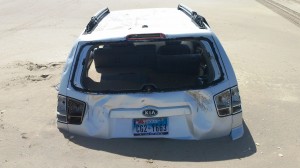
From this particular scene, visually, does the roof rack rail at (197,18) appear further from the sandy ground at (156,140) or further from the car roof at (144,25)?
the sandy ground at (156,140)

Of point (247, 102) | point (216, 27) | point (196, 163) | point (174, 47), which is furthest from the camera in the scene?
point (216, 27)

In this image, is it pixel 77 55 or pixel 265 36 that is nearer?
pixel 77 55

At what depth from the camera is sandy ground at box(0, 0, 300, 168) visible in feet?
16.3

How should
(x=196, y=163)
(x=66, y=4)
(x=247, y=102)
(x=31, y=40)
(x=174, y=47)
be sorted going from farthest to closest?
1. (x=66, y=4)
2. (x=31, y=40)
3. (x=247, y=102)
4. (x=174, y=47)
5. (x=196, y=163)

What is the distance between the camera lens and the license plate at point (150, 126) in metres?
5.00

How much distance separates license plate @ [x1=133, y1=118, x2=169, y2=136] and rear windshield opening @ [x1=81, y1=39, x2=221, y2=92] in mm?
592

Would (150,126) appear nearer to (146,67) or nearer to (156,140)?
(156,140)

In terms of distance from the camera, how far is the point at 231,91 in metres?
4.88

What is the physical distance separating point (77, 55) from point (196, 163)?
1969 mm

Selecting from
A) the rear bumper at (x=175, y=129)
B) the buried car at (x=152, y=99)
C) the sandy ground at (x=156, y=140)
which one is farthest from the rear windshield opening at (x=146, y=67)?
the sandy ground at (x=156, y=140)

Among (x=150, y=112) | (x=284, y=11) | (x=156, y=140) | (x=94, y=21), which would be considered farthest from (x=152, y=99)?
(x=284, y=11)

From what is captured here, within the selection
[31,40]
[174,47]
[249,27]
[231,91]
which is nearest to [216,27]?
[249,27]

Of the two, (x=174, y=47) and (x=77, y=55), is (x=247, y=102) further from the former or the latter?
(x=77, y=55)

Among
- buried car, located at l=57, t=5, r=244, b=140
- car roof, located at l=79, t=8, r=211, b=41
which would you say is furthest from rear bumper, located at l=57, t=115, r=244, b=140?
car roof, located at l=79, t=8, r=211, b=41
